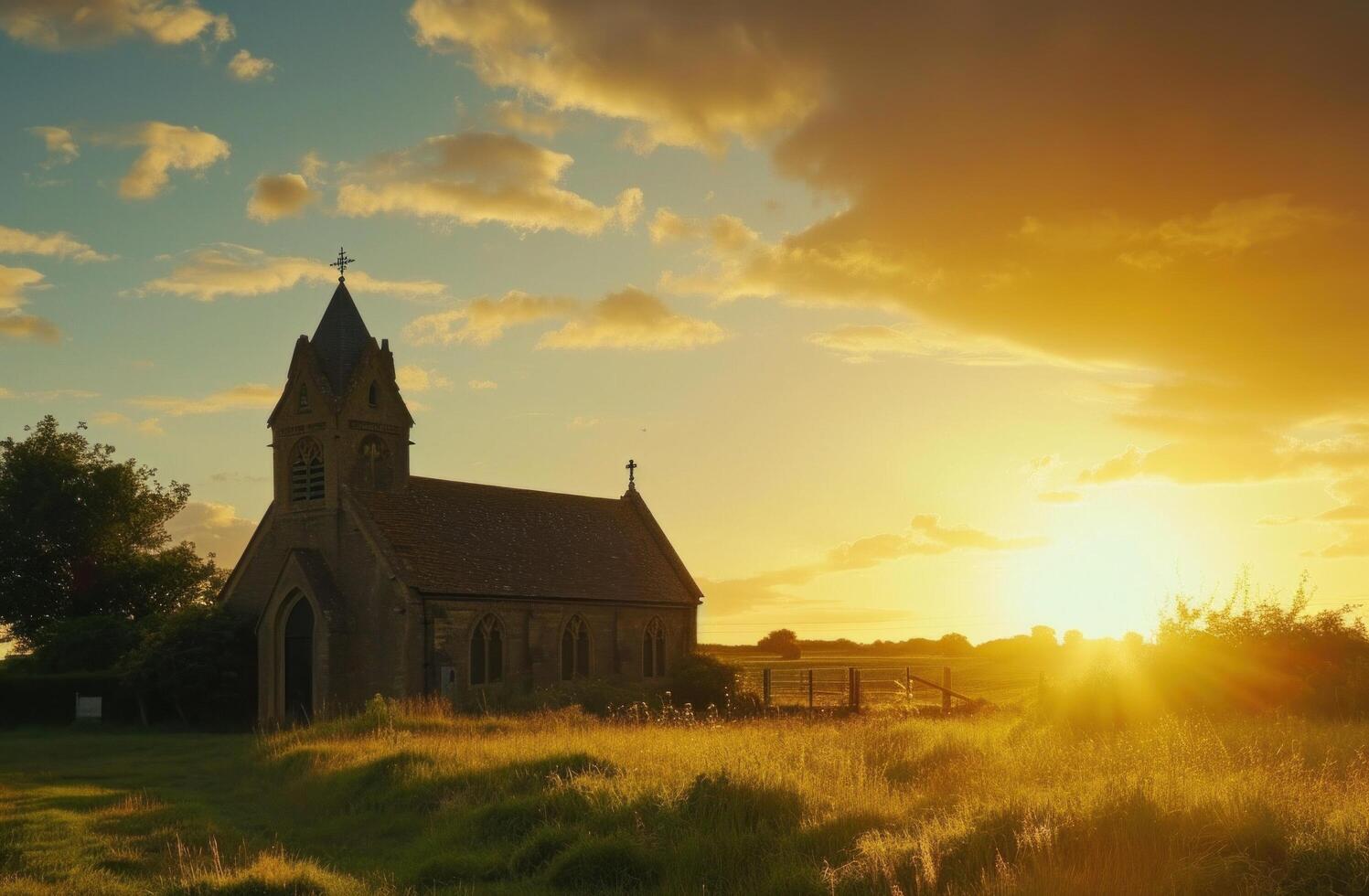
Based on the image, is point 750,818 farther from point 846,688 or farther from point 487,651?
point 846,688

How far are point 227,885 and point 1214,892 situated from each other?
939 centimetres

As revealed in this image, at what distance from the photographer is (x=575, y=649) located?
50.7m

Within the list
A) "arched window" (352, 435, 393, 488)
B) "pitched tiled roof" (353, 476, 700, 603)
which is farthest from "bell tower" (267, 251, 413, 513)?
"pitched tiled roof" (353, 476, 700, 603)

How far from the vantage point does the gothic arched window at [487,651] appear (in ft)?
151

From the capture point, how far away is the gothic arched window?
151ft

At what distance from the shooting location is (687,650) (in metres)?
57.2

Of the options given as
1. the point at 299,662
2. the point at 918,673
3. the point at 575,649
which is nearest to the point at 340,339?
the point at 299,662

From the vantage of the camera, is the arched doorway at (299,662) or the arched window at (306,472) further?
the arched window at (306,472)

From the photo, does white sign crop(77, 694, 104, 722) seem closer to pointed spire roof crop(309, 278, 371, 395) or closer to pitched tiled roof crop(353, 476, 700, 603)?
pitched tiled roof crop(353, 476, 700, 603)

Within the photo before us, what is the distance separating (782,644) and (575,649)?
42.1m

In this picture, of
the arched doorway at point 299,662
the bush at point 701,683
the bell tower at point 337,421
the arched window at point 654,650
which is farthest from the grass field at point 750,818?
the arched window at point 654,650

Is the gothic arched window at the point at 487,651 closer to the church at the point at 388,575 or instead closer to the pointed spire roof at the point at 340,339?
the church at the point at 388,575

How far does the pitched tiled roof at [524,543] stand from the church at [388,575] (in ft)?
0.29

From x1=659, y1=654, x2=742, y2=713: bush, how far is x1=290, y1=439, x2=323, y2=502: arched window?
15334 millimetres
